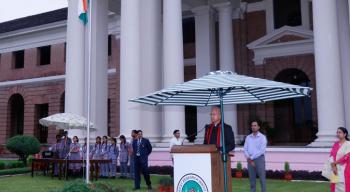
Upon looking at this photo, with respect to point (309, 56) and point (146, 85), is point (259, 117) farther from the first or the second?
point (146, 85)

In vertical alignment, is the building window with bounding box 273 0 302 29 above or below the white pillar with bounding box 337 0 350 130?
above

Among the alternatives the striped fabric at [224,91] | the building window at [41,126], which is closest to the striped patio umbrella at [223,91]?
the striped fabric at [224,91]

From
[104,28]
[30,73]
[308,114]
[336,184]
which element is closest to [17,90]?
[30,73]

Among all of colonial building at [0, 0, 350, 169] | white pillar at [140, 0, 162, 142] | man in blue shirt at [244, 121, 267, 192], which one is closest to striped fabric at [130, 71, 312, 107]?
man in blue shirt at [244, 121, 267, 192]

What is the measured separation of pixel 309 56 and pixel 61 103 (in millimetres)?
20825

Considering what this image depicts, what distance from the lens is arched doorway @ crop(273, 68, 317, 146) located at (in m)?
23.8

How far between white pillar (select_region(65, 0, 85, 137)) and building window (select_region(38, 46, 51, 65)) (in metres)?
15.4

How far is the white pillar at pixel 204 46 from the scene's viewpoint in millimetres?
24969

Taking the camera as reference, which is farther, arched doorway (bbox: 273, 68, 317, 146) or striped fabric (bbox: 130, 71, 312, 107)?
arched doorway (bbox: 273, 68, 317, 146)

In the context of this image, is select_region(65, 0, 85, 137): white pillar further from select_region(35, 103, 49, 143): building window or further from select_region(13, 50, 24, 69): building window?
select_region(13, 50, 24, 69): building window

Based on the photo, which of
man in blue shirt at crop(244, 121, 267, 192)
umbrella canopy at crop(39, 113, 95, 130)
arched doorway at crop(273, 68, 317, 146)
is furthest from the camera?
arched doorway at crop(273, 68, 317, 146)

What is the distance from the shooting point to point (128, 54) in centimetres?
1948

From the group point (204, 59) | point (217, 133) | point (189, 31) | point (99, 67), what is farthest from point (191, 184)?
point (189, 31)

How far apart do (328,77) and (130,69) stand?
28.1ft
